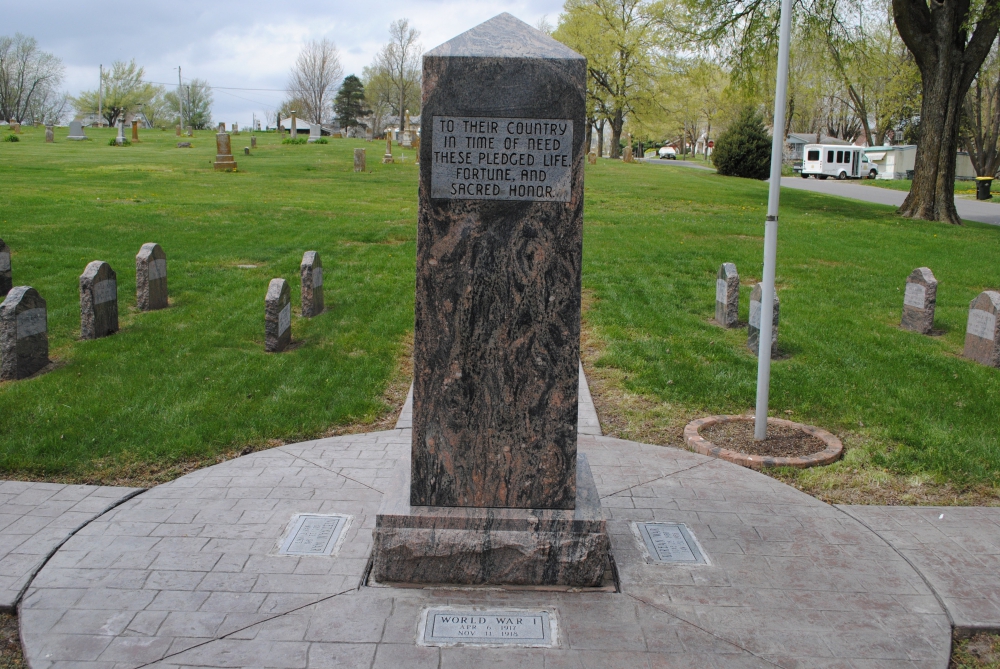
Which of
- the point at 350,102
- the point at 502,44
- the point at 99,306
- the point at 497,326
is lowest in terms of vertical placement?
the point at 99,306

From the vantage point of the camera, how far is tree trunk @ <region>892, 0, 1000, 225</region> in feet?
62.2

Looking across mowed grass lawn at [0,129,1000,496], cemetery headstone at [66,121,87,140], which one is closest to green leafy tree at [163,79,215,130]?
cemetery headstone at [66,121,87,140]

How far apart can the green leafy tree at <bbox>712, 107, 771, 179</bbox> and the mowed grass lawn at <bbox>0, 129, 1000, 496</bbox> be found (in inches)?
785

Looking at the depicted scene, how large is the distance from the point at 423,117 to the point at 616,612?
2.35 meters

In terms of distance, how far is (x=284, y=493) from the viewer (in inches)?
189

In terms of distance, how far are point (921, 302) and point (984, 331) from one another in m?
1.31

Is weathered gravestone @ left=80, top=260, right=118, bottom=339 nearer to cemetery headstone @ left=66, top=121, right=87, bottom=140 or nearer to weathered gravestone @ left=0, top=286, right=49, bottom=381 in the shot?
weathered gravestone @ left=0, top=286, right=49, bottom=381

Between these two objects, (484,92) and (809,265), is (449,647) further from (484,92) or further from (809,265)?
(809,265)

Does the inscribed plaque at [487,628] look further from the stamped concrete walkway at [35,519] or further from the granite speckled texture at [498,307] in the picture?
the stamped concrete walkway at [35,519]

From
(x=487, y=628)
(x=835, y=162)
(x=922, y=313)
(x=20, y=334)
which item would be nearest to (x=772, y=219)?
(x=487, y=628)

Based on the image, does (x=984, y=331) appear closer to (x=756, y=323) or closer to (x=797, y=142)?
(x=756, y=323)

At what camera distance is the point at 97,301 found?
7.92 meters

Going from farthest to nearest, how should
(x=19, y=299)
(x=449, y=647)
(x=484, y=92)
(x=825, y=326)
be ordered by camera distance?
(x=825, y=326), (x=19, y=299), (x=484, y=92), (x=449, y=647)

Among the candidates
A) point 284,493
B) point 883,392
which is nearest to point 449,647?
point 284,493
